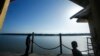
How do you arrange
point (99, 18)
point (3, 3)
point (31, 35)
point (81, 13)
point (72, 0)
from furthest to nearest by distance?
point (31, 35) < point (72, 0) < point (81, 13) < point (99, 18) < point (3, 3)

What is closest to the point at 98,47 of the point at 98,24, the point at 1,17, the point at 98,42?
the point at 98,42

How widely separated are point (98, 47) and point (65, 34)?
7.25 meters

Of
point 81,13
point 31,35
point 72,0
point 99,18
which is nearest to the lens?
point 99,18

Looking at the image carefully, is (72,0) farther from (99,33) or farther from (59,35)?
(59,35)

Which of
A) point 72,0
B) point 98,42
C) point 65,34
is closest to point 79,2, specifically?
point 72,0

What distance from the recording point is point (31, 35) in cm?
1124

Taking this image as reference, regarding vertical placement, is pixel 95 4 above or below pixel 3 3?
above

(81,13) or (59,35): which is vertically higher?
(81,13)

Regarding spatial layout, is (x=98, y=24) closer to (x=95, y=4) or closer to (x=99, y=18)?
(x=99, y=18)

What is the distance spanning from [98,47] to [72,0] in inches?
135

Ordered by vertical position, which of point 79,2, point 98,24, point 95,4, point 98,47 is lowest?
point 98,47

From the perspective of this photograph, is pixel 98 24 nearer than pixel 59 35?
Yes

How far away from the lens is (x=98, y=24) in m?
4.07

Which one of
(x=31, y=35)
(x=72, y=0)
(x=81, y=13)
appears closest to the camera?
(x=81, y=13)
